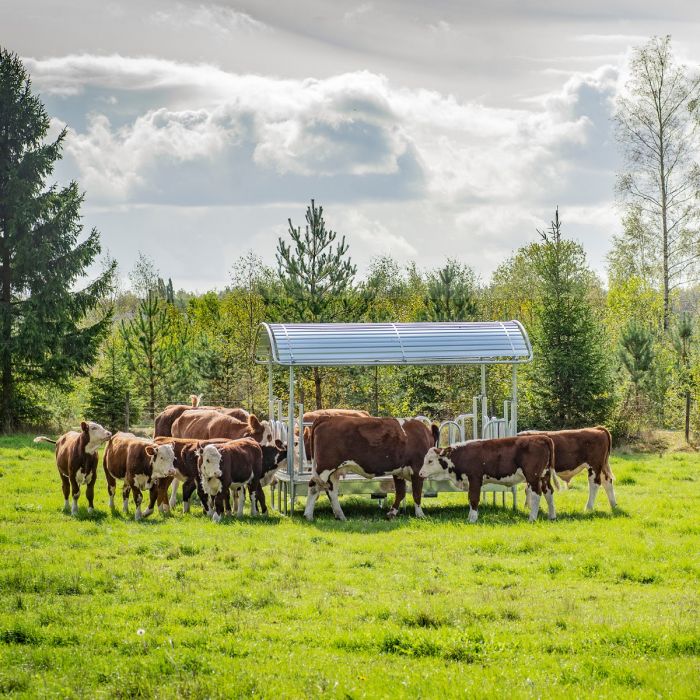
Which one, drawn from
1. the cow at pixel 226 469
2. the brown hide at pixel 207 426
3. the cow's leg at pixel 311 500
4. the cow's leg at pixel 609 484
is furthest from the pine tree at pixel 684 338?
the cow at pixel 226 469

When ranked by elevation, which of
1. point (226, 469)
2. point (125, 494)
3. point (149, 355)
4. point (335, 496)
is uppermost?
point (149, 355)

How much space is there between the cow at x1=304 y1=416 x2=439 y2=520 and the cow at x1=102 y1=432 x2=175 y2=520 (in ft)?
9.27

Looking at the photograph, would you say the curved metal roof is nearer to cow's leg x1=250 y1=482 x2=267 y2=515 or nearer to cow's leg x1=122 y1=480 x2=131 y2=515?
cow's leg x1=250 y1=482 x2=267 y2=515

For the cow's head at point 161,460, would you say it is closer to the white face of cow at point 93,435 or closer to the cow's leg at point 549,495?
the white face of cow at point 93,435

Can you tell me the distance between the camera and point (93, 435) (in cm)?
1702

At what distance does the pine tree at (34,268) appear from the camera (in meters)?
35.0

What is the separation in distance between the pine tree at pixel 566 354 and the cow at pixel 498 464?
11917 mm

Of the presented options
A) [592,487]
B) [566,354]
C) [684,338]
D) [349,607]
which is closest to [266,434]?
[592,487]

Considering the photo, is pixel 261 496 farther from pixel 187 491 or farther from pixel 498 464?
pixel 498 464

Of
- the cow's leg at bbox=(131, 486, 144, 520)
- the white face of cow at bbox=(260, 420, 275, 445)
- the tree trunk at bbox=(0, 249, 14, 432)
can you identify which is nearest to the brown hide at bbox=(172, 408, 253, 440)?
the white face of cow at bbox=(260, 420, 275, 445)

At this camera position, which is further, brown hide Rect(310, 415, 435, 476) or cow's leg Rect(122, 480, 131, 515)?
brown hide Rect(310, 415, 435, 476)

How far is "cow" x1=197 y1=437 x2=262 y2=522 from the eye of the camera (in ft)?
55.1

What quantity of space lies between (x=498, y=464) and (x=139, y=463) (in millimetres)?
6734

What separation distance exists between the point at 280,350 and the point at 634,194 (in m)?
29.2
